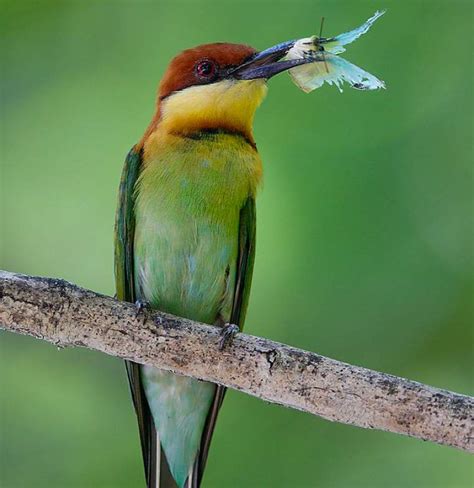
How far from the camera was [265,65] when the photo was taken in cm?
286

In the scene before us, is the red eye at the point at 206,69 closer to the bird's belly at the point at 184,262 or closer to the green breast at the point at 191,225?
the green breast at the point at 191,225

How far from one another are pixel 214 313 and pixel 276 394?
1.93ft

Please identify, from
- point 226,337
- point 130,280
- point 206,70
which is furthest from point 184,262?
point 206,70

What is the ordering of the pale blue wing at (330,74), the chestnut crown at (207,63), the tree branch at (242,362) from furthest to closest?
1. the chestnut crown at (207,63)
2. the pale blue wing at (330,74)
3. the tree branch at (242,362)

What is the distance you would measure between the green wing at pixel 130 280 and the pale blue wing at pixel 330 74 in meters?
0.55

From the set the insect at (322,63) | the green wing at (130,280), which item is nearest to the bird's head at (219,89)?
the insect at (322,63)

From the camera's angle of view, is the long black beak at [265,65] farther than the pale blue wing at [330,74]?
Yes

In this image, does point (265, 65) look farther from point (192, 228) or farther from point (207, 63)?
point (192, 228)

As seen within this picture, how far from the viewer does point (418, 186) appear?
3332 millimetres

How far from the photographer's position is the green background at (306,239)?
3141 millimetres

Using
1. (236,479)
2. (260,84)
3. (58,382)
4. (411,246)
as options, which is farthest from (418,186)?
(58,382)

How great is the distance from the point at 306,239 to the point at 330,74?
0.72 metres

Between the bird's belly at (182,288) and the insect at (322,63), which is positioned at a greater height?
the insect at (322,63)

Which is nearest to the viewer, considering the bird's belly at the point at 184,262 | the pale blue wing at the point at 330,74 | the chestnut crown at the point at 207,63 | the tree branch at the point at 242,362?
the tree branch at the point at 242,362
